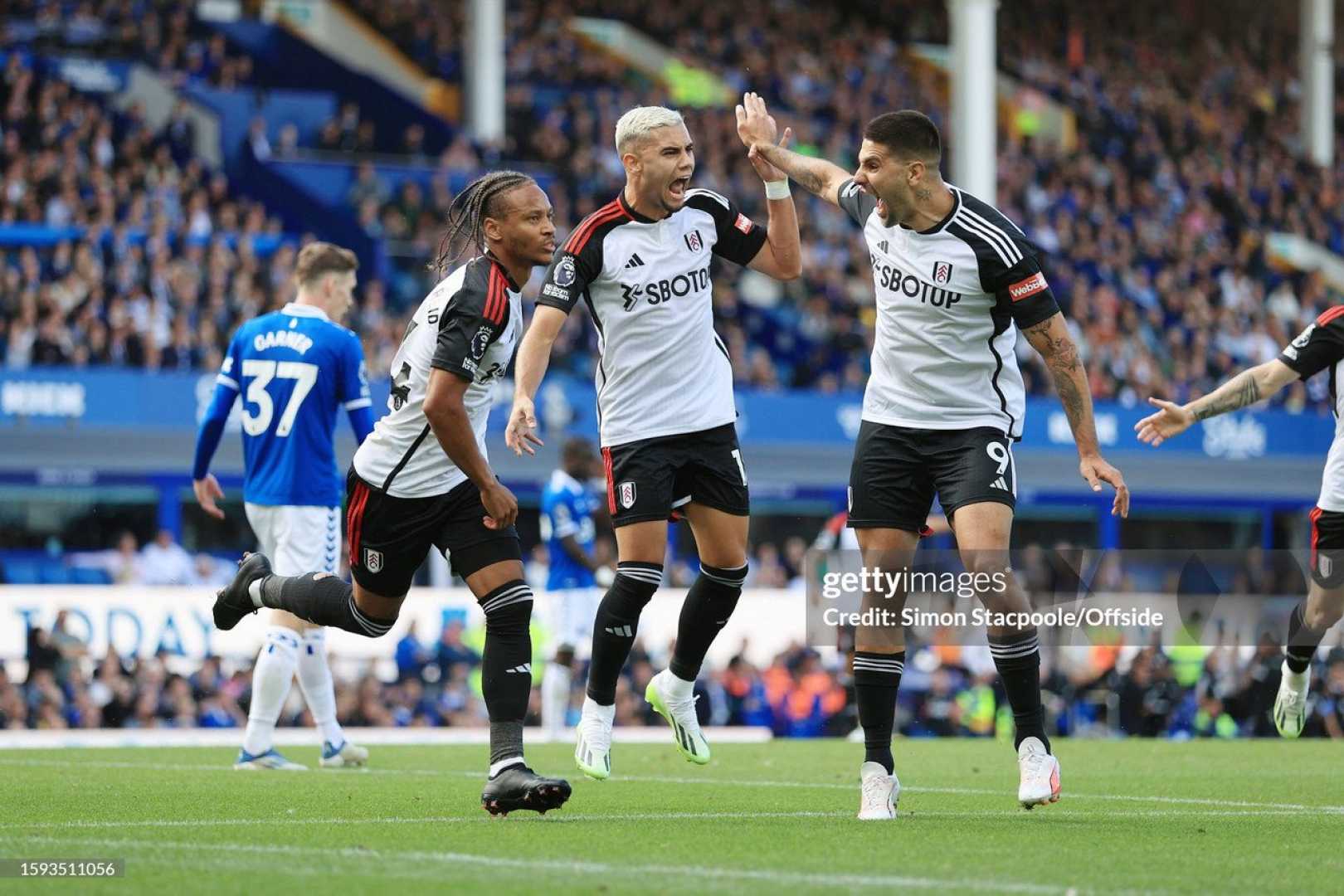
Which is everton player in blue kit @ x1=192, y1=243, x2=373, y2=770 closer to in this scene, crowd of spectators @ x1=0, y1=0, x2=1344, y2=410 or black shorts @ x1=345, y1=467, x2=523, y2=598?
black shorts @ x1=345, y1=467, x2=523, y2=598

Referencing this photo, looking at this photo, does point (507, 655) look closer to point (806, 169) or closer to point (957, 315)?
point (957, 315)

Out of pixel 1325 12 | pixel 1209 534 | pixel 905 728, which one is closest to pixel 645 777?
pixel 905 728

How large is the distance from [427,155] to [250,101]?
304cm

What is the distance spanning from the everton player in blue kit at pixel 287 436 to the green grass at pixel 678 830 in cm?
66

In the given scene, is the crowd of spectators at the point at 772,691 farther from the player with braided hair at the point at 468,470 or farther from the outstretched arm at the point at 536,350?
the outstretched arm at the point at 536,350

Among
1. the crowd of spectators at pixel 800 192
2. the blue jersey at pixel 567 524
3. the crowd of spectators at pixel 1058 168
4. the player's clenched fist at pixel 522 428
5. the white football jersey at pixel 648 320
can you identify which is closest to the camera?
the player's clenched fist at pixel 522 428

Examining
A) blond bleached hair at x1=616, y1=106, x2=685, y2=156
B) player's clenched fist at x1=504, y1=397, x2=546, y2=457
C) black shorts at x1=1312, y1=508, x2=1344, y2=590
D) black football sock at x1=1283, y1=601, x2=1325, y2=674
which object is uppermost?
blond bleached hair at x1=616, y1=106, x2=685, y2=156

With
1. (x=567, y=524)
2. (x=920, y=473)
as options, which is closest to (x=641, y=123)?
(x=920, y=473)

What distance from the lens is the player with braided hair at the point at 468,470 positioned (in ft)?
22.7

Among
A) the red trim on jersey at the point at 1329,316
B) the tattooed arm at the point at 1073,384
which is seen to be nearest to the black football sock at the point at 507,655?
the tattooed arm at the point at 1073,384

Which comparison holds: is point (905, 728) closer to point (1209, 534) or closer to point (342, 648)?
point (342, 648)

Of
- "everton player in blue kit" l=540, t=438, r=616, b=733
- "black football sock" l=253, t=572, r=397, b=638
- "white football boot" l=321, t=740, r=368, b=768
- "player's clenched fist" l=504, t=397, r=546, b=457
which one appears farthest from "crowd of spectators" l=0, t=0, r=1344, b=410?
"player's clenched fist" l=504, t=397, r=546, b=457

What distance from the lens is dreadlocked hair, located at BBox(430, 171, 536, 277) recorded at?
7348 mm

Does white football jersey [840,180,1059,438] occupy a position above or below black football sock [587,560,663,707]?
above
